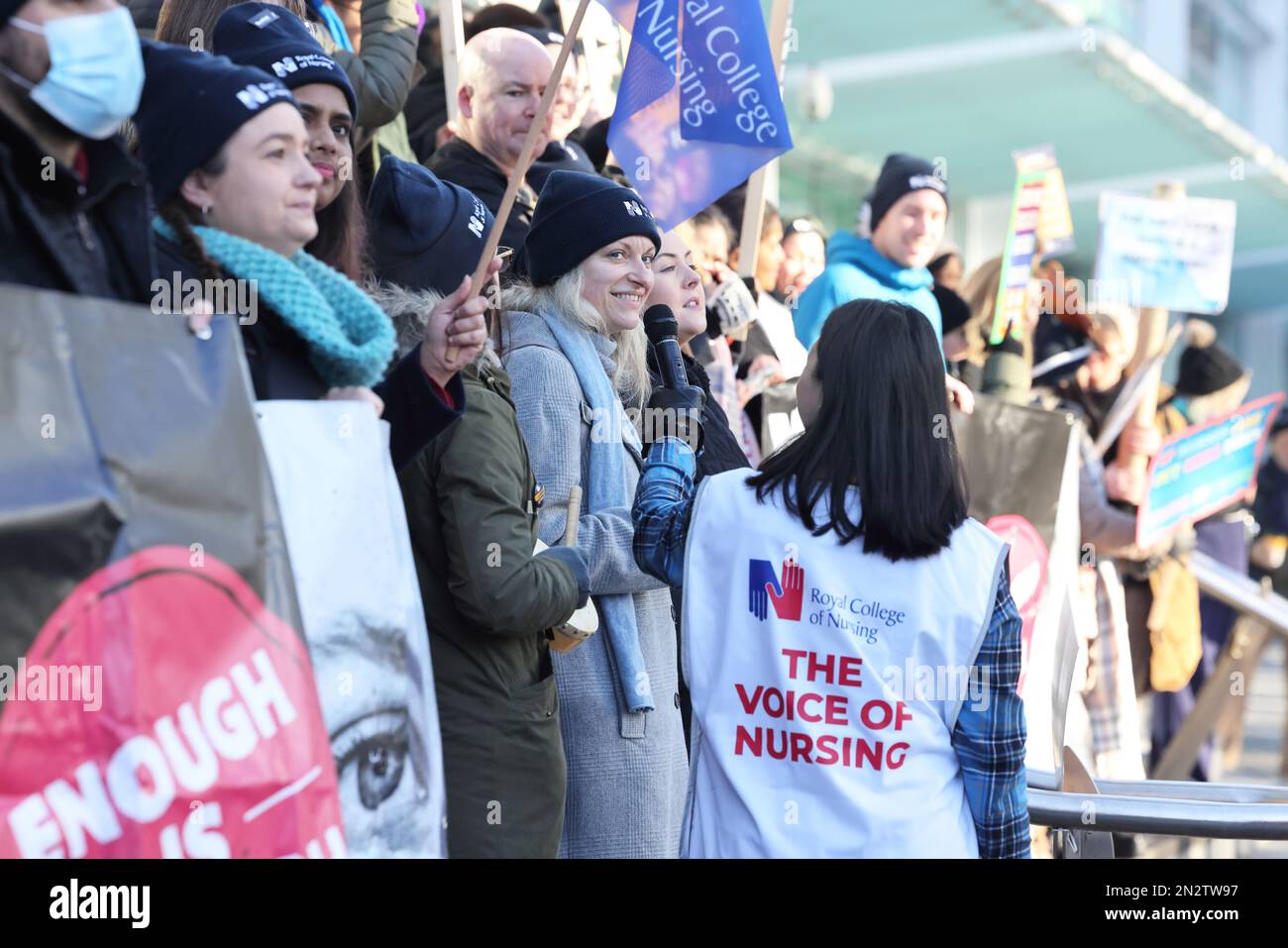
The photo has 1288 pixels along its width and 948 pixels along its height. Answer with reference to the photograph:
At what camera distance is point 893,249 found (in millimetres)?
6234

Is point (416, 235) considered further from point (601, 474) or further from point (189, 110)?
point (189, 110)

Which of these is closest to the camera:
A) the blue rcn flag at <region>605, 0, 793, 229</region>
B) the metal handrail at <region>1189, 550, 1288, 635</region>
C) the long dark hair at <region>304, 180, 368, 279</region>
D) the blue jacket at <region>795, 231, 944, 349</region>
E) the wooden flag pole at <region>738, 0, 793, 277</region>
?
the long dark hair at <region>304, 180, 368, 279</region>

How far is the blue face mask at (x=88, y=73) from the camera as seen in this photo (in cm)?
236

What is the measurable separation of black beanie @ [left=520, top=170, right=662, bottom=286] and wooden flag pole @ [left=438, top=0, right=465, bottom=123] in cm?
99

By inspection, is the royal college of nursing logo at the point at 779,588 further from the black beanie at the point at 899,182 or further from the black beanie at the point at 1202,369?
the black beanie at the point at 1202,369

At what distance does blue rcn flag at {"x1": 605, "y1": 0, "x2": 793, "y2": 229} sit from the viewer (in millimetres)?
4695

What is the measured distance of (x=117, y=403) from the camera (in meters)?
2.15

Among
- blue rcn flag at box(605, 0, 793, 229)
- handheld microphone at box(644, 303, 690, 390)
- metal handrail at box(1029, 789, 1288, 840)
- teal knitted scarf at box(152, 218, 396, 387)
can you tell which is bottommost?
metal handrail at box(1029, 789, 1288, 840)

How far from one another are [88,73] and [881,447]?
1.38 metres

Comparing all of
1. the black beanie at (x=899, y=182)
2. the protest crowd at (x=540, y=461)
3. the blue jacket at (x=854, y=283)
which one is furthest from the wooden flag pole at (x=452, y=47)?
the black beanie at (x=899, y=182)

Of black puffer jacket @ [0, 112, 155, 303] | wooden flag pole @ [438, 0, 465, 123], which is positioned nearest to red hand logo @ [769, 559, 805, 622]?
black puffer jacket @ [0, 112, 155, 303]

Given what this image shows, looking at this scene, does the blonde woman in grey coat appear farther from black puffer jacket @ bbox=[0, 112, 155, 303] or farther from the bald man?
black puffer jacket @ bbox=[0, 112, 155, 303]

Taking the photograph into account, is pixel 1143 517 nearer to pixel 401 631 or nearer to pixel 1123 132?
pixel 401 631

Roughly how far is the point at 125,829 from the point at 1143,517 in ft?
18.7
